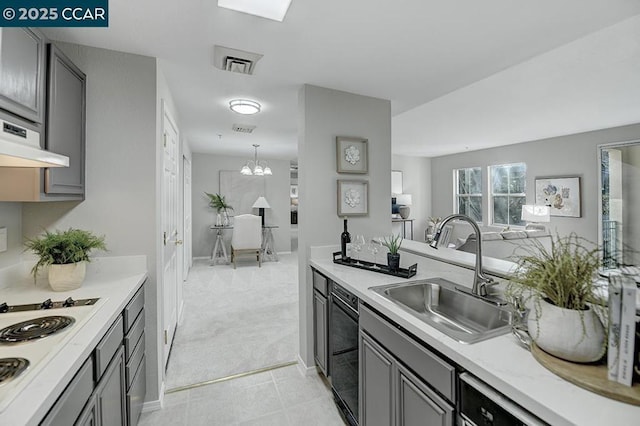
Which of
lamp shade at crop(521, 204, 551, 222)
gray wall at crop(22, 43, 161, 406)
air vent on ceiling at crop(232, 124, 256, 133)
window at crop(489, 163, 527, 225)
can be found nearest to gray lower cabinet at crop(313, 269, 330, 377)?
gray wall at crop(22, 43, 161, 406)

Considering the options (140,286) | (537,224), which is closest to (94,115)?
(140,286)

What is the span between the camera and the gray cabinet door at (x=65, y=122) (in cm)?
140

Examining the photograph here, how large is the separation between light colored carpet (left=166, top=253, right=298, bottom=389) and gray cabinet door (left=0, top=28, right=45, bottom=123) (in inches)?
78.3

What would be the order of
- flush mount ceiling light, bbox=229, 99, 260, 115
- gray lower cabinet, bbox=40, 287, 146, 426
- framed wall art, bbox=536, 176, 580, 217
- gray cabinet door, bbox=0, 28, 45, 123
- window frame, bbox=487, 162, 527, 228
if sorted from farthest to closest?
1. window frame, bbox=487, 162, 527, 228
2. framed wall art, bbox=536, 176, 580, 217
3. flush mount ceiling light, bbox=229, 99, 260, 115
4. gray cabinet door, bbox=0, 28, 45, 123
5. gray lower cabinet, bbox=40, 287, 146, 426

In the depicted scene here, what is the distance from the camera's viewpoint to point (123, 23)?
150cm

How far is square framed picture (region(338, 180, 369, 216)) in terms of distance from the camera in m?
2.39

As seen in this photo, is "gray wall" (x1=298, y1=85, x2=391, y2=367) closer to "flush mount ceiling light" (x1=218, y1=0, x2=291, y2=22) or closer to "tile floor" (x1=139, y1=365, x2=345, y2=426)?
"tile floor" (x1=139, y1=365, x2=345, y2=426)

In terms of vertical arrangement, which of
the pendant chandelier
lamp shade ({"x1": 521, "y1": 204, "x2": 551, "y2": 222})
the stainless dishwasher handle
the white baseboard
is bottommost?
the white baseboard

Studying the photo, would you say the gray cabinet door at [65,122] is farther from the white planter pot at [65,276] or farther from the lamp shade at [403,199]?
the lamp shade at [403,199]

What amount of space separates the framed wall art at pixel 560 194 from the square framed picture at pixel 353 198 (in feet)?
15.5

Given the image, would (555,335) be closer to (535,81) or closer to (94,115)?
(94,115)

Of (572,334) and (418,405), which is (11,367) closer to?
(418,405)

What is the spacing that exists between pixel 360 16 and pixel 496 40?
880 millimetres

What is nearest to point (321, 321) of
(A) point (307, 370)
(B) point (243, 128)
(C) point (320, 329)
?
(C) point (320, 329)
